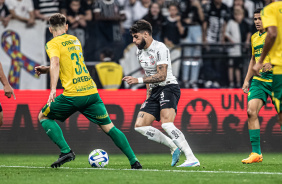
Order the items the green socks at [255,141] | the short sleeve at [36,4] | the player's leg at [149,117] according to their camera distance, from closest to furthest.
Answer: the player's leg at [149,117], the green socks at [255,141], the short sleeve at [36,4]

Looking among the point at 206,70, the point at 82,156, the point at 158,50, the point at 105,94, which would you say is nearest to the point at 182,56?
the point at 206,70

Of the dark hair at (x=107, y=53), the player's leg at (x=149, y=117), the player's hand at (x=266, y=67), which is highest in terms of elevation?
the player's hand at (x=266, y=67)

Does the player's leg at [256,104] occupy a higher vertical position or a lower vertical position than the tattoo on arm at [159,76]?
lower

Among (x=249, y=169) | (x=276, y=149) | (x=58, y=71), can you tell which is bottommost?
(x=276, y=149)

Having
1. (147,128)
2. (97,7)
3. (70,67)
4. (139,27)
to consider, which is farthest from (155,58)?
(97,7)

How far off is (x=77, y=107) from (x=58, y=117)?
337 mm

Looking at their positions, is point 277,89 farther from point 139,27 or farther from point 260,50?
point 260,50

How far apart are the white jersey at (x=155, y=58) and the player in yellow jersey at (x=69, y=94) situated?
102 cm

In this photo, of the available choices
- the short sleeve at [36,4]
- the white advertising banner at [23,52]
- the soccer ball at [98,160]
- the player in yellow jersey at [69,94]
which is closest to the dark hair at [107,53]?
the white advertising banner at [23,52]

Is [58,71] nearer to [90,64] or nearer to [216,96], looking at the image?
[216,96]

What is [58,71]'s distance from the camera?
7625 millimetres

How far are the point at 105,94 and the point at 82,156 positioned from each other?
1.49 m

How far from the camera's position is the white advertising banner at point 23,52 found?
13953mm

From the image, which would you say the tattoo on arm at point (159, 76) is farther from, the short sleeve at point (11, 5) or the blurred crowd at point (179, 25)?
Result: the short sleeve at point (11, 5)
